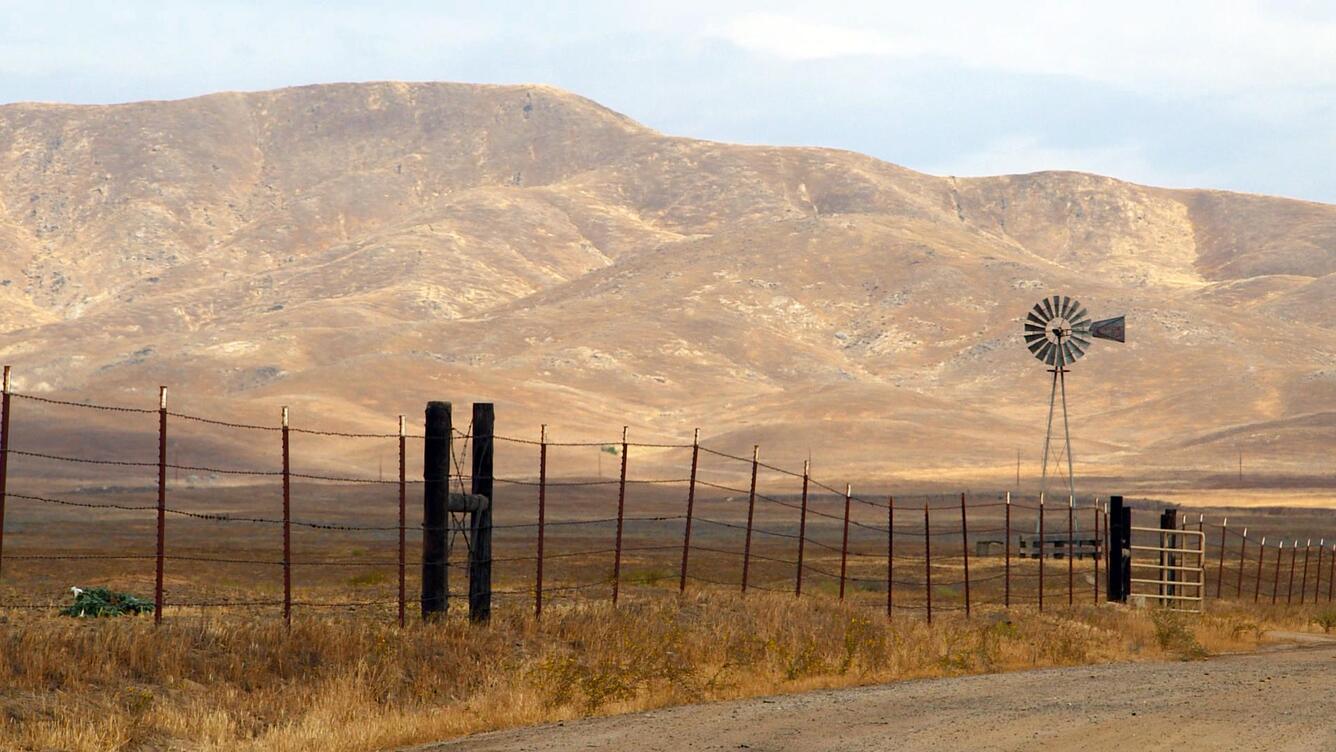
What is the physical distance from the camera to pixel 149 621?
1845cm

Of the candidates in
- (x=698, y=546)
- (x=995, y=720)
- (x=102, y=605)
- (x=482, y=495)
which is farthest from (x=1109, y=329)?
(x=995, y=720)

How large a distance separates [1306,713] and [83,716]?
1097 cm

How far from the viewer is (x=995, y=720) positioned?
15297mm

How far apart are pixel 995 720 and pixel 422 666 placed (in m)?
6.10

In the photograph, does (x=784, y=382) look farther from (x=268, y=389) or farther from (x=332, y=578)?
(x=332, y=578)

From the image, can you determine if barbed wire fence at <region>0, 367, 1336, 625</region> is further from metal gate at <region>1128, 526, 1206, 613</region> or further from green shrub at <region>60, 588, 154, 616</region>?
metal gate at <region>1128, 526, 1206, 613</region>

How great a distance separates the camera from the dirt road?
45.5ft

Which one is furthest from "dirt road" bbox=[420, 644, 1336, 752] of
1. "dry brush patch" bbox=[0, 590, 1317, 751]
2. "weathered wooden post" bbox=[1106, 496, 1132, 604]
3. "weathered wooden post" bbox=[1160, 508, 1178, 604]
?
"weathered wooden post" bbox=[1160, 508, 1178, 604]

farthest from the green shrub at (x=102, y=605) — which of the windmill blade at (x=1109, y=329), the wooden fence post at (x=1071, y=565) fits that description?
the windmill blade at (x=1109, y=329)

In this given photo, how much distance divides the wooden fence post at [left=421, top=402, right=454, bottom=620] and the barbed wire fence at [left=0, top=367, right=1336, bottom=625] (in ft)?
0.75

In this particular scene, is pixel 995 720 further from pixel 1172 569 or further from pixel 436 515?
pixel 1172 569

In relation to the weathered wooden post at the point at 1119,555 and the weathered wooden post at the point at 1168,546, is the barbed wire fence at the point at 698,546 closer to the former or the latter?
the weathered wooden post at the point at 1119,555

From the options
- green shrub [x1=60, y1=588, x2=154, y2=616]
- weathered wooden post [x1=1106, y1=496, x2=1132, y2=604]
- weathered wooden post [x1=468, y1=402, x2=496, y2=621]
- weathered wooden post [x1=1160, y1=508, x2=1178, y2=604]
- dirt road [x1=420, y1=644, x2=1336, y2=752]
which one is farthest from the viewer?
weathered wooden post [x1=1160, y1=508, x2=1178, y2=604]

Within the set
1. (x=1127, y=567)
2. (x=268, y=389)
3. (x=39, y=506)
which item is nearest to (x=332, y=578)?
(x=1127, y=567)
